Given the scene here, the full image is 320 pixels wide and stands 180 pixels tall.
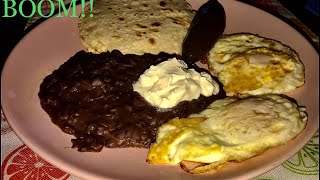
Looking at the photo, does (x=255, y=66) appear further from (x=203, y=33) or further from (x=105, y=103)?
(x=105, y=103)

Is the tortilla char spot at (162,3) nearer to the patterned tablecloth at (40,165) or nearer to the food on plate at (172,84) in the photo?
the food on plate at (172,84)

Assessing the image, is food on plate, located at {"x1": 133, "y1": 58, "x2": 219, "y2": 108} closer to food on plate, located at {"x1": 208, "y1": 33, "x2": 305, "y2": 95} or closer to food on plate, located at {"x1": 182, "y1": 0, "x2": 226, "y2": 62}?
food on plate, located at {"x1": 208, "y1": 33, "x2": 305, "y2": 95}

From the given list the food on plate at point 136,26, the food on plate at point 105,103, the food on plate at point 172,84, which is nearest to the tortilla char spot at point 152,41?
the food on plate at point 136,26

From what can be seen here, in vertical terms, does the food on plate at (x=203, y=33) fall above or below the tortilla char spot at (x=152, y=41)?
above

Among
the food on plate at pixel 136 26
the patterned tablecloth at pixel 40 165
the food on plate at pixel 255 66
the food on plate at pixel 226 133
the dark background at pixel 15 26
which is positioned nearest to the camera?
the food on plate at pixel 226 133

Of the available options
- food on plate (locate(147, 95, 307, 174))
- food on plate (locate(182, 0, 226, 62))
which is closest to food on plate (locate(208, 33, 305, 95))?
food on plate (locate(182, 0, 226, 62))
